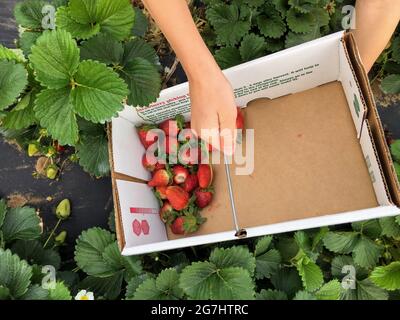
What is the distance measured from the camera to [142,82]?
3.48 ft

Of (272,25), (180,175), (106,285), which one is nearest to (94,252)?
(106,285)

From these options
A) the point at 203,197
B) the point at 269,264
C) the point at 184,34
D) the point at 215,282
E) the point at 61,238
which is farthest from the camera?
the point at 61,238

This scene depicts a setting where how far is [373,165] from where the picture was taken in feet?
3.41

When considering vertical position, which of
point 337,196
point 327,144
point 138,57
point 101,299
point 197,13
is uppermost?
point 197,13

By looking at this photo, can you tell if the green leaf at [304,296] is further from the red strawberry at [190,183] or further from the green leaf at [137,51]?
the green leaf at [137,51]

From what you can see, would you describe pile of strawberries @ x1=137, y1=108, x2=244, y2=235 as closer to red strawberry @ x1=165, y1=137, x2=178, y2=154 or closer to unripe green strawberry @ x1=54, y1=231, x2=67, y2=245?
red strawberry @ x1=165, y1=137, x2=178, y2=154

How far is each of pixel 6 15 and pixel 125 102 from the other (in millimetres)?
640

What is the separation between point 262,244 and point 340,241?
0.69ft

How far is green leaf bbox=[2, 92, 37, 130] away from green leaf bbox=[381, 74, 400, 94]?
0.96 meters

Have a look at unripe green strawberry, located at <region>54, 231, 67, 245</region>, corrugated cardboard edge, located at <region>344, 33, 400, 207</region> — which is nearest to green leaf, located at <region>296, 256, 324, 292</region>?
corrugated cardboard edge, located at <region>344, 33, 400, 207</region>

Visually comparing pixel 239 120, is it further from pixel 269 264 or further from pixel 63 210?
pixel 63 210

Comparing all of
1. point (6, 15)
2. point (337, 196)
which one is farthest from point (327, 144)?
point (6, 15)

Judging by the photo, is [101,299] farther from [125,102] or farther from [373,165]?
[373,165]

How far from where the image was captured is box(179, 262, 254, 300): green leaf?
97cm
